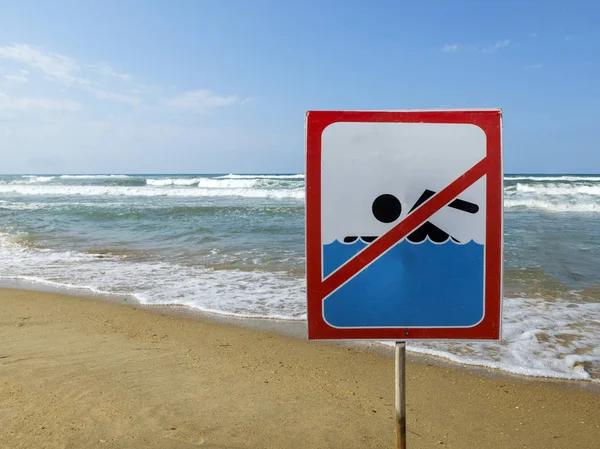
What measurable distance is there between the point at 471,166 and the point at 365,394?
2381 mm

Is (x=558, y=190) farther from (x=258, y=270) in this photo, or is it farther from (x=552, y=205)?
(x=258, y=270)

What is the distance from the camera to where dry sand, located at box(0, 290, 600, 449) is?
9.46 feet

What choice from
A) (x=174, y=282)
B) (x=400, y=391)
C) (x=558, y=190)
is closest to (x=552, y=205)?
(x=558, y=190)

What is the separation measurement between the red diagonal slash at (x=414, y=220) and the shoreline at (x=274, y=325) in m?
0.85

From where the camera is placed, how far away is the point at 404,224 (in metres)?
1.62

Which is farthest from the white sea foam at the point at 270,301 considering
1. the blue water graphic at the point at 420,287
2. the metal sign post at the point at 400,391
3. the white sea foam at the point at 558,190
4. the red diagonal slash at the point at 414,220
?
the white sea foam at the point at 558,190

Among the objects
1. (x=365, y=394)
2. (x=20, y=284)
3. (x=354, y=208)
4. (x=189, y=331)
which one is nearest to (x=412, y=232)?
(x=354, y=208)

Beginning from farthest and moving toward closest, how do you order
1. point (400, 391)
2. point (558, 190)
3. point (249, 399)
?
point (558, 190), point (249, 399), point (400, 391)

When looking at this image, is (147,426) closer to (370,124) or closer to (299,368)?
(299,368)

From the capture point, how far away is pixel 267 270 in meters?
8.41

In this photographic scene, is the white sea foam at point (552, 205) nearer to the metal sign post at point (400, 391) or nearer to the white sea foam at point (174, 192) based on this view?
the white sea foam at point (174, 192)

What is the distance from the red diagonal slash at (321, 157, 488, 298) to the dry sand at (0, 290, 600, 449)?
1655mm

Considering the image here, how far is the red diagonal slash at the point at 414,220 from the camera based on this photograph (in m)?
1.61

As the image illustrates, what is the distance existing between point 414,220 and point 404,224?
36 millimetres
